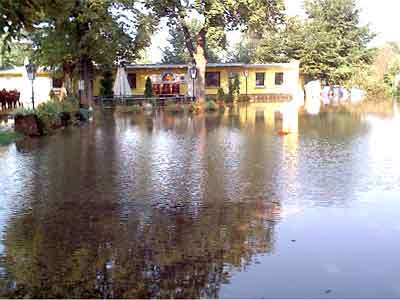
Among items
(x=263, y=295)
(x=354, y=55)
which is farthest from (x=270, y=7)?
(x=263, y=295)

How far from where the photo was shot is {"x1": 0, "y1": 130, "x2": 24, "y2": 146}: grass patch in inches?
583

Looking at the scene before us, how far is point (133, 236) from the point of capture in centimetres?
593

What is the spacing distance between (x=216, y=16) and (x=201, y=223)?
31.6 m

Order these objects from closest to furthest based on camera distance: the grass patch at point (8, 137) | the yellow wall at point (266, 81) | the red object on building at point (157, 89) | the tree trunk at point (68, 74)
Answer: the grass patch at point (8, 137) < the tree trunk at point (68, 74) < the red object on building at point (157, 89) < the yellow wall at point (266, 81)

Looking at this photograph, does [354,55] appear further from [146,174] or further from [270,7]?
[146,174]

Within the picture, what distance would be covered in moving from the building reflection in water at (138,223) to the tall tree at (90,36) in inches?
602

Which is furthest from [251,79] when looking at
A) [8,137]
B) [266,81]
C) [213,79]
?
[8,137]

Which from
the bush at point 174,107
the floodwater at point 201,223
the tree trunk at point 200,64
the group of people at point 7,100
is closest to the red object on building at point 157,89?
the tree trunk at point 200,64

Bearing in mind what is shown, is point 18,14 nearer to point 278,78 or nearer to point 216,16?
point 216,16

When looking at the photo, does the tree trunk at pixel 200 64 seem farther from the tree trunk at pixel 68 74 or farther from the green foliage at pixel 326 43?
the green foliage at pixel 326 43

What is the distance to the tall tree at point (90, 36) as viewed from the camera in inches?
1046

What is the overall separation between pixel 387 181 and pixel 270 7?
98.2ft

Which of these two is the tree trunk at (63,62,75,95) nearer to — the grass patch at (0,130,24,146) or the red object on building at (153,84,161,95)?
the red object on building at (153,84,161,95)

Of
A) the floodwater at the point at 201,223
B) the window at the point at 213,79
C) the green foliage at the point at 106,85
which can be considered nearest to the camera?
the floodwater at the point at 201,223
